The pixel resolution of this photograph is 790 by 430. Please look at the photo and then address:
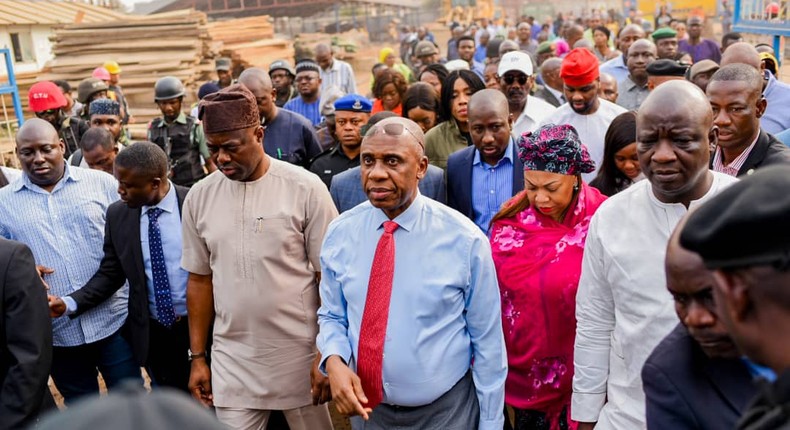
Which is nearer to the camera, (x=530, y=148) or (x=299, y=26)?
(x=530, y=148)

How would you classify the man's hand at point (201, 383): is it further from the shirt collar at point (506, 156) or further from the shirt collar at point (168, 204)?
the shirt collar at point (506, 156)

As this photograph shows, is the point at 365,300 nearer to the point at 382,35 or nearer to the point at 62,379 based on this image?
the point at 62,379

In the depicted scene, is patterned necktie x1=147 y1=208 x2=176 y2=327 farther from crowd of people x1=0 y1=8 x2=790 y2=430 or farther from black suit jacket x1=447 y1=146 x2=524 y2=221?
black suit jacket x1=447 y1=146 x2=524 y2=221

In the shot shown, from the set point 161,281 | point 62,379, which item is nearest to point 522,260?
point 161,281

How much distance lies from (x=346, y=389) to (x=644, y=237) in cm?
121

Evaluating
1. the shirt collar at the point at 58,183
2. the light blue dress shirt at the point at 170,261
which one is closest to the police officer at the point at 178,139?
the shirt collar at the point at 58,183

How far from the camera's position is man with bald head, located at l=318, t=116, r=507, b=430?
9.59 feet

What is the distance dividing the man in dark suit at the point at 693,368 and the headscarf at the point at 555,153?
5.69ft

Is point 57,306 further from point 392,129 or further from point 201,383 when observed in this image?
point 392,129

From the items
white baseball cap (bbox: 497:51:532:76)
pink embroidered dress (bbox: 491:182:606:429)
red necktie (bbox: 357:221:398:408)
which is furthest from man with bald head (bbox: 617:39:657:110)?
red necktie (bbox: 357:221:398:408)

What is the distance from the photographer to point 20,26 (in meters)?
19.4

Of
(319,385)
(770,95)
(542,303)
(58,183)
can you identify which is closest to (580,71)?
(770,95)

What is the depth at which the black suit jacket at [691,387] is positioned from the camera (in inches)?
68.6

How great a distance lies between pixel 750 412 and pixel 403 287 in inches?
70.8
